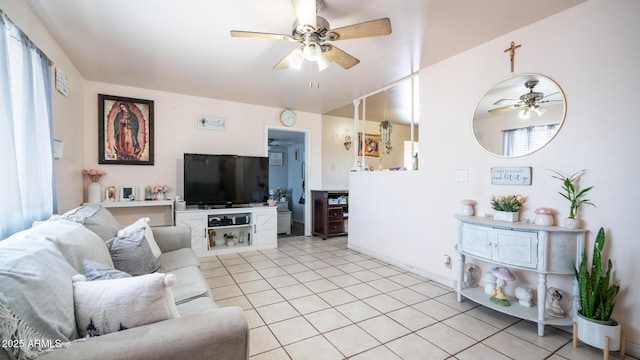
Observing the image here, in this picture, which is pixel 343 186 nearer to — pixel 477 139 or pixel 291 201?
pixel 291 201

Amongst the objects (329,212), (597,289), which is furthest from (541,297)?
(329,212)

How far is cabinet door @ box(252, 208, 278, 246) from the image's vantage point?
440 cm

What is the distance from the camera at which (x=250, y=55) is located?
2830 millimetres

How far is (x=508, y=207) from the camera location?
2.32 metres

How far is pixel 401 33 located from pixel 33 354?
9.42ft

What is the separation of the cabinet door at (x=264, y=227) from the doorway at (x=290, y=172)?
4.85ft

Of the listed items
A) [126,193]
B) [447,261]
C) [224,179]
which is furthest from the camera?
[224,179]

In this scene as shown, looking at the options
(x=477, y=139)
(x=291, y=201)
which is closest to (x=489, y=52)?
(x=477, y=139)

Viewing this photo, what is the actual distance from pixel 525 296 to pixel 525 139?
1.31m

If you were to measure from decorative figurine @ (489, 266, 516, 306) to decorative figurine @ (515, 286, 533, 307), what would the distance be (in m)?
0.09

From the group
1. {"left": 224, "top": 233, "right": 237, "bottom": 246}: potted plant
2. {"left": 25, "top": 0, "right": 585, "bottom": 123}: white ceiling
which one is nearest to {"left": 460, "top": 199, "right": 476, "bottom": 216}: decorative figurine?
{"left": 25, "top": 0, "right": 585, "bottom": 123}: white ceiling

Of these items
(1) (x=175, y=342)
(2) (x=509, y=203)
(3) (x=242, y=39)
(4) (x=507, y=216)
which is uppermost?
(3) (x=242, y=39)

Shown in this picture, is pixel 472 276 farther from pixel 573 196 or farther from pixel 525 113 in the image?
pixel 525 113

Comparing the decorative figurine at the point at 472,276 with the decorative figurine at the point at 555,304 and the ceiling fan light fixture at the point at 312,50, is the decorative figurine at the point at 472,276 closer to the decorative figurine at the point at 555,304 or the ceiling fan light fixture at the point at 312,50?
the decorative figurine at the point at 555,304
